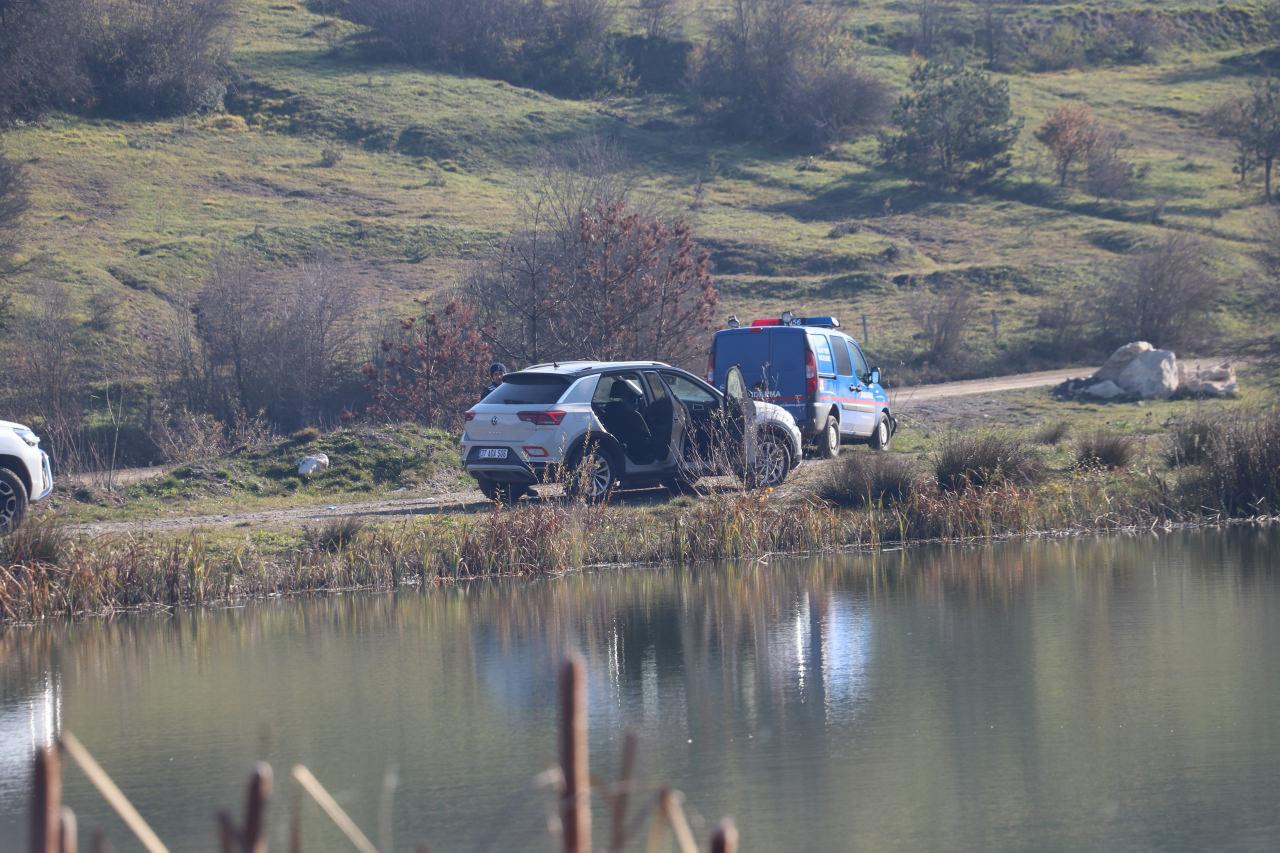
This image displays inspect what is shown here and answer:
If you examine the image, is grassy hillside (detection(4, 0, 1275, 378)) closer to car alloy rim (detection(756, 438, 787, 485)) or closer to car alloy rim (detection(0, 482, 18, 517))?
car alloy rim (detection(756, 438, 787, 485))

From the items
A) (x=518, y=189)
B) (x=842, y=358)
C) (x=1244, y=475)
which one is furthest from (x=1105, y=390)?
(x=518, y=189)

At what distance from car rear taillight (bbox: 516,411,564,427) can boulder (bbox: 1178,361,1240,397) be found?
60.5ft

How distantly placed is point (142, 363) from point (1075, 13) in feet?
202

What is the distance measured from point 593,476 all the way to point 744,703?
894 centimetres

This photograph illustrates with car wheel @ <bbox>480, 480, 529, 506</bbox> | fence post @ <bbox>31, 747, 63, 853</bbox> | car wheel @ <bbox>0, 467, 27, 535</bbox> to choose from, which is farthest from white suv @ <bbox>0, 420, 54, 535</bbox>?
Result: fence post @ <bbox>31, 747, 63, 853</bbox>

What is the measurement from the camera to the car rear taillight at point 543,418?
20.2 metres

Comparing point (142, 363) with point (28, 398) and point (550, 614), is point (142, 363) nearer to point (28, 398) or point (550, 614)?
point (28, 398)

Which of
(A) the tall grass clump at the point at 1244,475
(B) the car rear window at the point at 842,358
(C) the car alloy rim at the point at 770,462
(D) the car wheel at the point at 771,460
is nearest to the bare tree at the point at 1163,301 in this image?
(B) the car rear window at the point at 842,358

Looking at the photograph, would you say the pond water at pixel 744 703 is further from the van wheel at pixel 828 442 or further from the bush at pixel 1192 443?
the van wheel at pixel 828 442

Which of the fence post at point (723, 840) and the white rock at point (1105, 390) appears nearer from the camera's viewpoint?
the fence post at point (723, 840)

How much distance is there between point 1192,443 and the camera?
2195 cm

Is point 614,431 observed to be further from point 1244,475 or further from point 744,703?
point 744,703

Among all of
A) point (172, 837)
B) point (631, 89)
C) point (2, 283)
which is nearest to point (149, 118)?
point (631, 89)

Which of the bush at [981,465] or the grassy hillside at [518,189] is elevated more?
the grassy hillside at [518,189]
